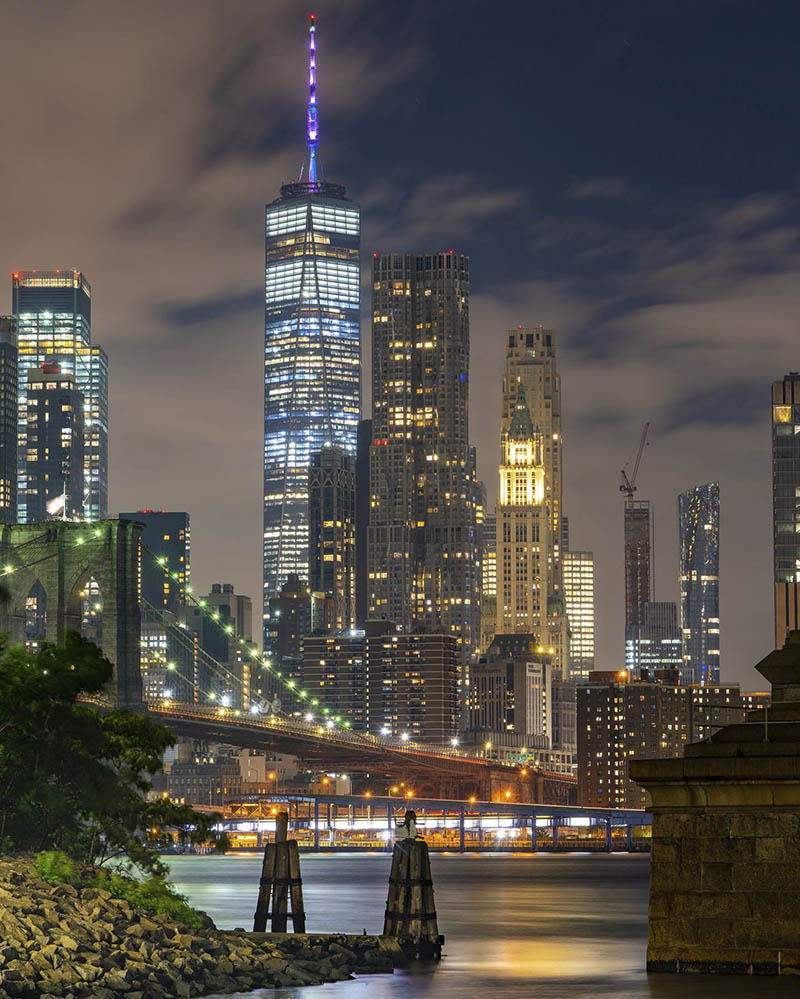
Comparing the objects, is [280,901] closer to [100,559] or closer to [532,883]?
[532,883]

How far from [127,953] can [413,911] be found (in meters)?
11.8

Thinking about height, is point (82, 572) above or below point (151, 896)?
above

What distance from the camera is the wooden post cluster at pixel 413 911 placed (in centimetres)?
4750

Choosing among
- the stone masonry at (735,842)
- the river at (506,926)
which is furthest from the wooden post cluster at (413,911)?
the stone masonry at (735,842)

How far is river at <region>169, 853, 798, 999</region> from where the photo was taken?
1629 inches

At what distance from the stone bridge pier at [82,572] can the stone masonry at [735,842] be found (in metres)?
129

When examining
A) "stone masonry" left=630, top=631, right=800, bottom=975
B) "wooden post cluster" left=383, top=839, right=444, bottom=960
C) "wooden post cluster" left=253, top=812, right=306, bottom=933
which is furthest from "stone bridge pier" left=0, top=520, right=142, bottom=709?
"stone masonry" left=630, top=631, right=800, bottom=975

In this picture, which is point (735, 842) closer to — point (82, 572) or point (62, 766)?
point (62, 766)

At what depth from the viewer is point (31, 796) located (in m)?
48.1

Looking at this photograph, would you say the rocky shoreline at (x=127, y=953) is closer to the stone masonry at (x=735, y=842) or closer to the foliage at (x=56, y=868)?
the foliage at (x=56, y=868)

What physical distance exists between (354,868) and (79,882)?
12517 centimetres

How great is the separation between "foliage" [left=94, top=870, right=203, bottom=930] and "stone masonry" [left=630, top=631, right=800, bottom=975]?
21.0 metres

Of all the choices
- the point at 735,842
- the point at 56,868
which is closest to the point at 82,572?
the point at 56,868

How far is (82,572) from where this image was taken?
516 ft
